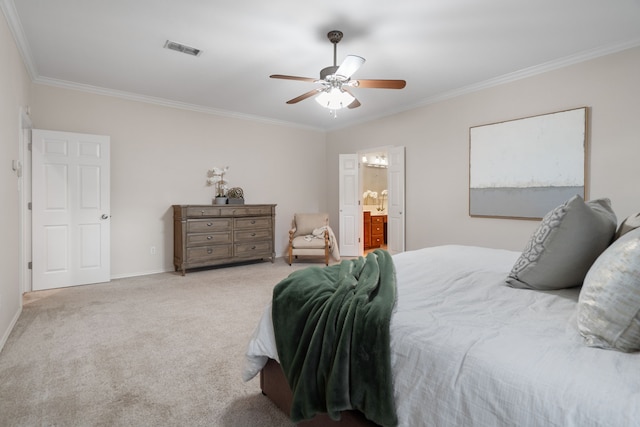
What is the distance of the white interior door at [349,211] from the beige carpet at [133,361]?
282 cm

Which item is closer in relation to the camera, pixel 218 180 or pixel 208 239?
pixel 208 239

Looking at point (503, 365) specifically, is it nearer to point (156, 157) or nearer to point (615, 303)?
point (615, 303)

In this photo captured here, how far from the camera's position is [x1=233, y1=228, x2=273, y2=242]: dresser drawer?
543 cm

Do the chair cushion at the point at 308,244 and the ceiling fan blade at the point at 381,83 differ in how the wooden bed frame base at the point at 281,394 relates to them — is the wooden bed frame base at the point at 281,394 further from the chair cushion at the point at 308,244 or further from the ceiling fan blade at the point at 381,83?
the chair cushion at the point at 308,244

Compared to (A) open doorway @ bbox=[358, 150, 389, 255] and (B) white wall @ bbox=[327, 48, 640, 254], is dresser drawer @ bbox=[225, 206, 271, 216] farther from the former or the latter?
(A) open doorway @ bbox=[358, 150, 389, 255]

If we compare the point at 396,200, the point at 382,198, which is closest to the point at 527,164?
the point at 396,200

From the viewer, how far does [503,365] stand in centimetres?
90

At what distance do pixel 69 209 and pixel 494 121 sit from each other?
5660mm

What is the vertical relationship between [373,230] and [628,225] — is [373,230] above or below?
below

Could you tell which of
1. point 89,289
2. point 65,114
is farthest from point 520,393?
point 65,114

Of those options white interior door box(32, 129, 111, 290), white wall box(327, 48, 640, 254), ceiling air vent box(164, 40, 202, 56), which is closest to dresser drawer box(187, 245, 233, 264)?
white interior door box(32, 129, 111, 290)

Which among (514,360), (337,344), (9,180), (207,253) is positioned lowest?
(207,253)

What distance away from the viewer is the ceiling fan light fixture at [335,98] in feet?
10.4

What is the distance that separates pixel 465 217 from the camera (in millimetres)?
4656
